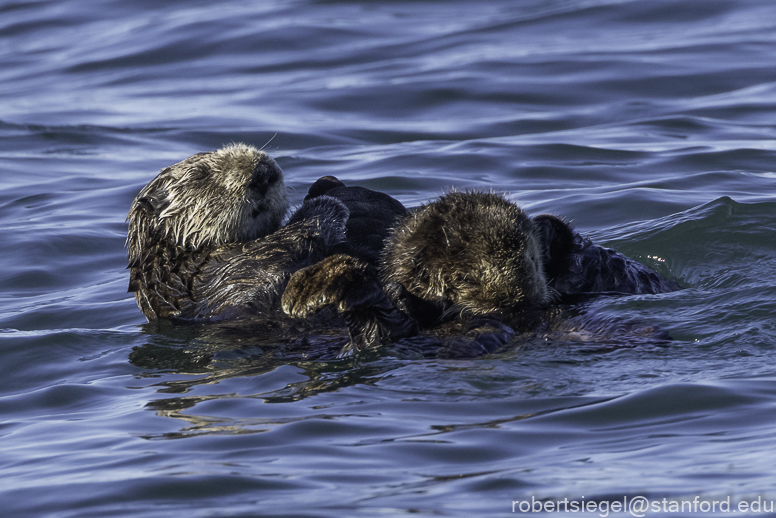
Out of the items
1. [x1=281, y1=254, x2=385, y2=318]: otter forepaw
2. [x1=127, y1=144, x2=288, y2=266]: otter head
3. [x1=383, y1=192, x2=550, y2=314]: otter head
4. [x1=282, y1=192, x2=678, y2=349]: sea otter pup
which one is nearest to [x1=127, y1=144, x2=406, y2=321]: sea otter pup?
[x1=127, y1=144, x2=288, y2=266]: otter head

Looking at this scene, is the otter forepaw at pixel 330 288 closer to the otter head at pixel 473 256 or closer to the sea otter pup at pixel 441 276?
the sea otter pup at pixel 441 276

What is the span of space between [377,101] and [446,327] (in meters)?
7.90

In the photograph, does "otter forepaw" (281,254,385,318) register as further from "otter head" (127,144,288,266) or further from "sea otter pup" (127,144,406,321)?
"otter head" (127,144,288,266)

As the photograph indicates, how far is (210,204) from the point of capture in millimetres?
5371

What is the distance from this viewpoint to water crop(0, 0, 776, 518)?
11.6ft

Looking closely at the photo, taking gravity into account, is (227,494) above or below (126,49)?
below

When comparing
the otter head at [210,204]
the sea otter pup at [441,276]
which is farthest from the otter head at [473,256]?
the otter head at [210,204]

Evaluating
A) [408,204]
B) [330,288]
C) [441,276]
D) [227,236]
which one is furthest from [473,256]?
[408,204]

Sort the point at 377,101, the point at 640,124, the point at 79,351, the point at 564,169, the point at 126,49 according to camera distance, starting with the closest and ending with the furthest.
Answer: the point at 79,351 < the point at 564,169 < the point at 640,124 < the point at 377,101 < the point at 126,49

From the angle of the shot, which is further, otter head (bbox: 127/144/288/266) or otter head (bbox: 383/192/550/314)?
otter head (bbox: 127/144/288/266)

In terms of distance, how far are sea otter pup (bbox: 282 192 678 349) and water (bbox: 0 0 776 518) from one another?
23 cm

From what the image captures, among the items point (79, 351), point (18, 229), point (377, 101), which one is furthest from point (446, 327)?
point (377, 101)

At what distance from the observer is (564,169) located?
9211 millimetres

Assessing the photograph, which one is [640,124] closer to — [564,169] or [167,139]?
[564,169]
